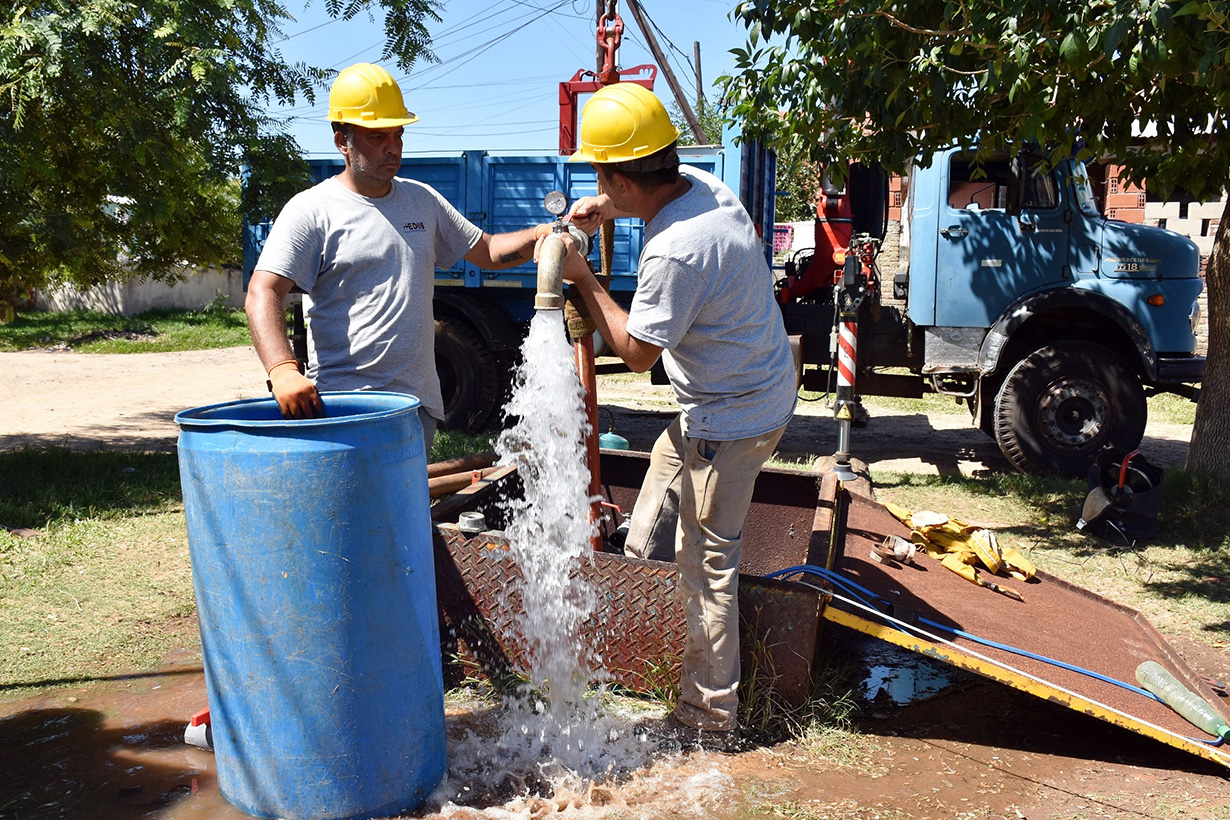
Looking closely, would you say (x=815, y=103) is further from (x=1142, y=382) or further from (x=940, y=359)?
(x=1142, y=382)

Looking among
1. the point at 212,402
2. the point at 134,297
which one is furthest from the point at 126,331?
the point at 212,402

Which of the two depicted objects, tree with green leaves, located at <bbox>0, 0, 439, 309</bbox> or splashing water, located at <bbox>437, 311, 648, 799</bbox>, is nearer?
splashing water, located at <bbox>437, 311, 648, 799</bbox>

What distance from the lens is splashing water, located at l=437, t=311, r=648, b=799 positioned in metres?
2.97

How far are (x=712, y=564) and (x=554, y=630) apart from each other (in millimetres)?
664

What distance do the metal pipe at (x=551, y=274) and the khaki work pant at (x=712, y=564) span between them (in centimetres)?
60

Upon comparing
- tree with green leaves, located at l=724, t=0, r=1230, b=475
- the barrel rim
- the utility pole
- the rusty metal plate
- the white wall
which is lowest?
the rusty metal plate

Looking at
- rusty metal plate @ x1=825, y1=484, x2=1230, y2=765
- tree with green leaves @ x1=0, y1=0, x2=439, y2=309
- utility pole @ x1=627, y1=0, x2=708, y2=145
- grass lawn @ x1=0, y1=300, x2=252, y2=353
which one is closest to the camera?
rusty metal plate @ x1=825, y1=484, x2=1230, y2=765

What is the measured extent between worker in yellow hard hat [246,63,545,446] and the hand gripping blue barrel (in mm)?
662

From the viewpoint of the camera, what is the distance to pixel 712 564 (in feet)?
10.0

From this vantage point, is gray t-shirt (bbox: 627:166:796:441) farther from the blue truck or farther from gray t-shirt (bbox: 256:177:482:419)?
the blue truck

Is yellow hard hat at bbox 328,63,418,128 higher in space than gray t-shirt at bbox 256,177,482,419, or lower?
higher

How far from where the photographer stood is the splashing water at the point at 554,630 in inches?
117

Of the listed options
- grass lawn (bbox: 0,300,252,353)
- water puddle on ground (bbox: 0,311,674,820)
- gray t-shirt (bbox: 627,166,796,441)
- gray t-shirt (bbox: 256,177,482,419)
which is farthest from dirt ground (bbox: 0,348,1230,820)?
grass lawn (bbox: 0,300,252,353)

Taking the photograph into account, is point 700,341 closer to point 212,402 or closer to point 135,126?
point 135,126
